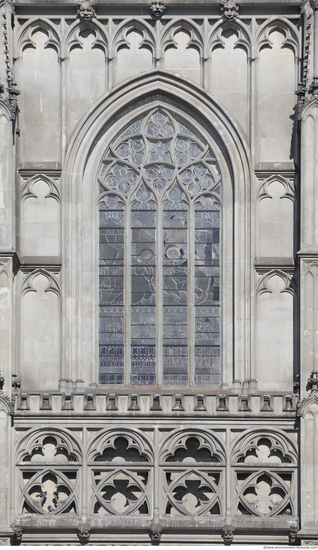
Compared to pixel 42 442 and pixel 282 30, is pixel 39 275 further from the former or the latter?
pixel 282 30

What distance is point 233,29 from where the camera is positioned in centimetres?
3872

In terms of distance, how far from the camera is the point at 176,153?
3866 centimetres

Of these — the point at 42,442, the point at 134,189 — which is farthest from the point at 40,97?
the point at 42,442

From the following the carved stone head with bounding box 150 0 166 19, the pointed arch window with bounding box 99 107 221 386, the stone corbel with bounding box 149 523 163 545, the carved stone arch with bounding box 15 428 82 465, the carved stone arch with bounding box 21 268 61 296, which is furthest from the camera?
the carved stone head with bounding box 150 0 166 19

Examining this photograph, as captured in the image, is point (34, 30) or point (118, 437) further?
point (34, 30)

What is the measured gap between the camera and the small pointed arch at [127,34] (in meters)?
38.7

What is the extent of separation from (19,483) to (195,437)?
3284 mm

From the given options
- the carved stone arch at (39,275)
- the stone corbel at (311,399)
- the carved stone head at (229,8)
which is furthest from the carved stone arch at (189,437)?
the carved stone head at (229,8)

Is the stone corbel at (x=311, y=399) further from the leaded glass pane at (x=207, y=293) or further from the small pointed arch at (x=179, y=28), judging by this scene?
the small pointed arch at (x=179, y=28)

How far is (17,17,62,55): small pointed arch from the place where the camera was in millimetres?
38594

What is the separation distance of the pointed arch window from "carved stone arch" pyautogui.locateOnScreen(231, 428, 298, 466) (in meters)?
1.78

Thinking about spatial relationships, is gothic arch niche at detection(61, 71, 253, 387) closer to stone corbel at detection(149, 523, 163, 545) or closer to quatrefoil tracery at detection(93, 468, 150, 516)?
quatrefoil tracery at detection(93, 468, 150, 516)

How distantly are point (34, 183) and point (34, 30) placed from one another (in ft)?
9.81

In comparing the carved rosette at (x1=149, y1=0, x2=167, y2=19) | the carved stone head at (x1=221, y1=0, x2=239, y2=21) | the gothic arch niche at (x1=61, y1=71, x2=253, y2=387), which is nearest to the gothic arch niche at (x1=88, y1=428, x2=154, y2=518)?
the gothic arch niche at (x1=61, y1=71, x2=253, y2=387)
